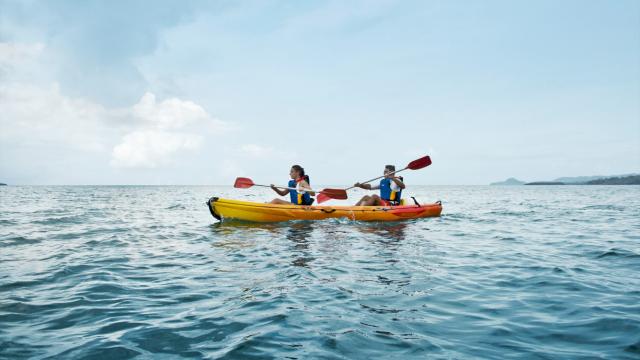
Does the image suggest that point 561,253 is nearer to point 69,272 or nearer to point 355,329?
point 355,329

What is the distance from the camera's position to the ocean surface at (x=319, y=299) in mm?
3584

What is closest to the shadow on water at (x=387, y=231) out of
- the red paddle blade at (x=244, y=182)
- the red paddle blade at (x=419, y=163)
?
the red paddle blade at (x=419, y=163)

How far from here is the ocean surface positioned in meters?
3.58

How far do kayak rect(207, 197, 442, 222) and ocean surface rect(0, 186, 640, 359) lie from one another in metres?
2.95

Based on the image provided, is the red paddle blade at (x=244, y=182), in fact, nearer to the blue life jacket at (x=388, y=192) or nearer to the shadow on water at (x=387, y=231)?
the shadow on water at (x=387, y=231)

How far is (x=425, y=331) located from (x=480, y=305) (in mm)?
1221

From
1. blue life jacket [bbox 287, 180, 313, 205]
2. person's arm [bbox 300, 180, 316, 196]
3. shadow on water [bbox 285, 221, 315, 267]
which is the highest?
person's arm [bbox 300, 180, 316, 196]

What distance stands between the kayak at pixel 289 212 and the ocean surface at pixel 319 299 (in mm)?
2949

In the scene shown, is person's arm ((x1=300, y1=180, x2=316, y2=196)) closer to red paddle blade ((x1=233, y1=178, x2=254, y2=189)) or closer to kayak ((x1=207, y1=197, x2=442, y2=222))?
kayak ((x1=207, y1=197, x2=442, y2=222))

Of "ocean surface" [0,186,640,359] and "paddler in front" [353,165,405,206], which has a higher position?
"paddler in front" [353,165,405,206]

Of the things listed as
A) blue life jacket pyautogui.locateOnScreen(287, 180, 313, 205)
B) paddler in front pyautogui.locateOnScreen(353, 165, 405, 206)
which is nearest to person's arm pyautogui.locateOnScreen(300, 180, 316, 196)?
blue life jacket pyautogui.locateOnScreen(287, 180, 313, 205)

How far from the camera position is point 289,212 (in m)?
13.0

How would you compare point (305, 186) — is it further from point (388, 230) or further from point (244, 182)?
point (388, 230)

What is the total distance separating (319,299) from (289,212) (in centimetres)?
809
